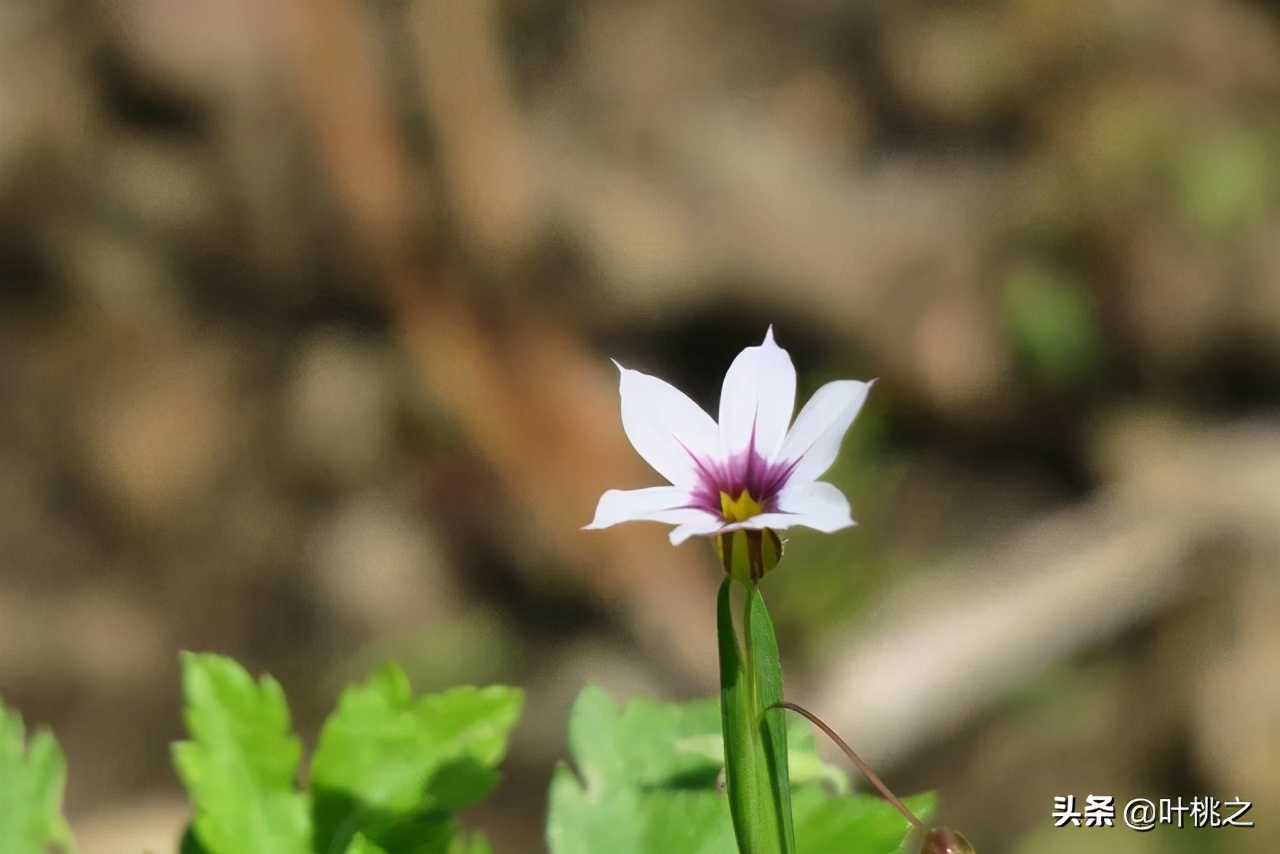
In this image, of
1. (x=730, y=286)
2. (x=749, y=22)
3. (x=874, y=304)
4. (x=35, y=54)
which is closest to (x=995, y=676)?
(x=874, y=304)

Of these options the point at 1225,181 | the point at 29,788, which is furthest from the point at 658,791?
the point at 1225,181

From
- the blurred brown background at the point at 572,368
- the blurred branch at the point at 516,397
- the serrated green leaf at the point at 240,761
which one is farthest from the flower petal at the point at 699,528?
the blurred branch at the point at 516,397

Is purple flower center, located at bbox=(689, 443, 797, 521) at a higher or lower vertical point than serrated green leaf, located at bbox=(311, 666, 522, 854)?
higher

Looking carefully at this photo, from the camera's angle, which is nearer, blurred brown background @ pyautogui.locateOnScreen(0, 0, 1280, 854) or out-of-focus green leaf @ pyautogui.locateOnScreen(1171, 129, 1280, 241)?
blurred brown background @ pyautogui.locateOnScreen(0, 0, 1280, 854)

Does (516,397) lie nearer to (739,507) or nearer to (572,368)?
(572,368)

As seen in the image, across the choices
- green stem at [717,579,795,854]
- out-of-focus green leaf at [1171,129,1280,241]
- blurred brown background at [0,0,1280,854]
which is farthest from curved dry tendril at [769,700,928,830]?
out-of-focus green leaf at [1171,129,1280,241]

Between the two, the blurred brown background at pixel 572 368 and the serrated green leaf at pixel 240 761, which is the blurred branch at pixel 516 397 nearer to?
the blurred brown background at pixel 572 368

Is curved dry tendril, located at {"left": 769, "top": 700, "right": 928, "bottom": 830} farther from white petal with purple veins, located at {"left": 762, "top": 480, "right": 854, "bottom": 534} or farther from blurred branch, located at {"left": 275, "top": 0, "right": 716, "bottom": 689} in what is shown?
blurred branch, located at {"left": 275, "top": 0, "right": 716, "bottom": 689}
